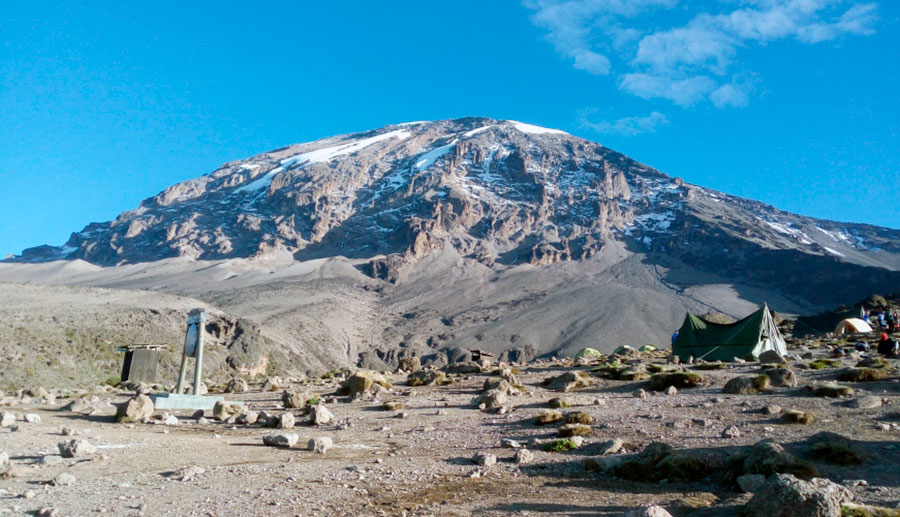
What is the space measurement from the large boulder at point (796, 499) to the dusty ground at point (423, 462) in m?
0.68

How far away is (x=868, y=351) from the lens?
70.6ft

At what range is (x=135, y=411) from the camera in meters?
12.1

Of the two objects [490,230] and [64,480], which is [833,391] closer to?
[64,480]

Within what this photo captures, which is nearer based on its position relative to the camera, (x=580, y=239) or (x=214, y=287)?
(x=214, y=287)

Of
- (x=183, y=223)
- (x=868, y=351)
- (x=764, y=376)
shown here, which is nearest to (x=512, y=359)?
(x=868, y=351)

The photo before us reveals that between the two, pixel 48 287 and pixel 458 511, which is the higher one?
pixel 48 287

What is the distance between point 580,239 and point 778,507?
155207 millimetres

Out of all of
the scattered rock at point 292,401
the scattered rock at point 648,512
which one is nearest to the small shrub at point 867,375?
the scattered rock at point 648,512

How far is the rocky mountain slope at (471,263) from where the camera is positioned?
3834 inches

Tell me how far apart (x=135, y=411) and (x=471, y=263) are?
137 meters

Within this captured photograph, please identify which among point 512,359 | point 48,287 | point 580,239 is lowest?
point 512,359

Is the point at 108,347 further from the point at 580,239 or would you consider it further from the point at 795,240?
the point at 795,240

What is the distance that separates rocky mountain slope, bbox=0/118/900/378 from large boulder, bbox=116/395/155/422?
59.4 meters

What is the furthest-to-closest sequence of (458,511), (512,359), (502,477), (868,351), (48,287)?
(512,359)
(48,287)
(868,351)
(502,477)
(458,511)
